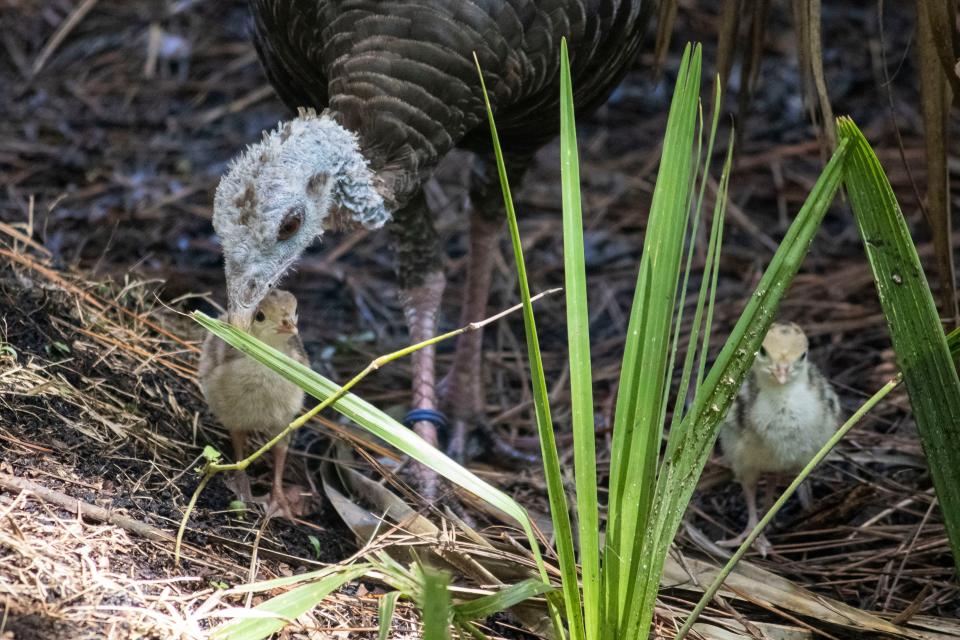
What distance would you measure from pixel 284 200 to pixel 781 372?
1514mm

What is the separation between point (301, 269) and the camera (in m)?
5.13

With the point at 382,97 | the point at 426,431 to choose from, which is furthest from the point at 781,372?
the point at 382,97

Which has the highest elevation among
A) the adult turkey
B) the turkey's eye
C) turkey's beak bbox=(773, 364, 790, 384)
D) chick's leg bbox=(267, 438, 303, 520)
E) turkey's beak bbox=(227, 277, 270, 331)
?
the adult turkey

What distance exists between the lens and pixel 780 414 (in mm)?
3324

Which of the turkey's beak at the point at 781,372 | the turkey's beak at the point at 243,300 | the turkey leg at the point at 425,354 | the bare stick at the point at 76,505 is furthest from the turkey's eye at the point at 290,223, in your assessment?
the turkey's beak at the point at 781,372

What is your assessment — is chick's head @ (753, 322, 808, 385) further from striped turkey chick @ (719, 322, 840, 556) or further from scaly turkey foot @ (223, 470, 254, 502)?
scaly turkey foot @ (223, 470, 254, 502)

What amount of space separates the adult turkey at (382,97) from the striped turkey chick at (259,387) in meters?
0.14

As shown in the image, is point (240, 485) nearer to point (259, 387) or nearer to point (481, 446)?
point (259, 387)

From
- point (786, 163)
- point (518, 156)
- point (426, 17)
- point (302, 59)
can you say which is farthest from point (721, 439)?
point (786, 163)

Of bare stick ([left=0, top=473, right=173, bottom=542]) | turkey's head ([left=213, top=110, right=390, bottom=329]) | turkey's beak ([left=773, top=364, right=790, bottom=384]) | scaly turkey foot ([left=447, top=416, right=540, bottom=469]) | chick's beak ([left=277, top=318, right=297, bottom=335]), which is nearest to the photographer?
bare stick ([left=0, top=473, right=173, bottom=542])

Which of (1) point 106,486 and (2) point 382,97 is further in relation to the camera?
(2) point 382,97

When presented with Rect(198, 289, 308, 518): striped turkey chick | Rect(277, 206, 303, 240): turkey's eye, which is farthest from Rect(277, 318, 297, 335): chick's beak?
Rect(277, 206, 303, 240): turkey's eye

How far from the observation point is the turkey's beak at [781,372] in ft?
10.6

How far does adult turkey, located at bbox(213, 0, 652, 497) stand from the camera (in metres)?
2.91
